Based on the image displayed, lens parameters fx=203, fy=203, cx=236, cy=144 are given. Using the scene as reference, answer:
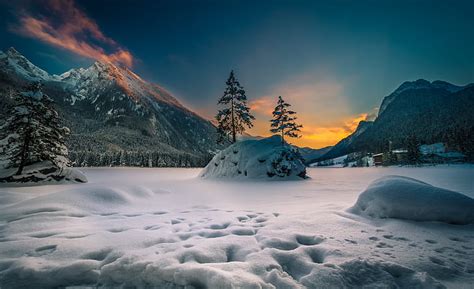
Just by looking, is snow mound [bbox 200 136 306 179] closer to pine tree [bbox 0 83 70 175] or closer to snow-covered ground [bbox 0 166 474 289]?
pine tree [bbox 0 83 70 175]

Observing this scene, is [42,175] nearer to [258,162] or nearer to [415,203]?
[258,162]

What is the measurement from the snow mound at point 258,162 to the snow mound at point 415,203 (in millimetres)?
11787

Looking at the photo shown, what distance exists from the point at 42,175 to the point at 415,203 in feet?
62.1

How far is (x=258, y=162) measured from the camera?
16938 mm

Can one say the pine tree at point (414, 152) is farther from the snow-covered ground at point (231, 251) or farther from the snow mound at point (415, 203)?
the snow-covered ground at point (231, 251)

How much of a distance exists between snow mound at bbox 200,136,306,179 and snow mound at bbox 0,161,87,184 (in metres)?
10.1

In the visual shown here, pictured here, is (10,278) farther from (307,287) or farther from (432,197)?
(432,197)

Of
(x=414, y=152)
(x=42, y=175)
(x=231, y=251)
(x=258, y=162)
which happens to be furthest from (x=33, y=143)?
(x=414, y=152)

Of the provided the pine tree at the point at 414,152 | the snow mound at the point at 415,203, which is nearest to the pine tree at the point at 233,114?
the snow mound at the point at 415,203

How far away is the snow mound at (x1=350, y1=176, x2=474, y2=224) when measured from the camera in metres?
3.75

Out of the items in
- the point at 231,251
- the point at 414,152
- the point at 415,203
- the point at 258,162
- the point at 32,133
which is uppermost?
the point at 414,152

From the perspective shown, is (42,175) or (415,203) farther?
(42,175)

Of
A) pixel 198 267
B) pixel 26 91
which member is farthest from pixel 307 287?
pixel 26 91

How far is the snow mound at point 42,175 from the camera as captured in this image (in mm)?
12732
